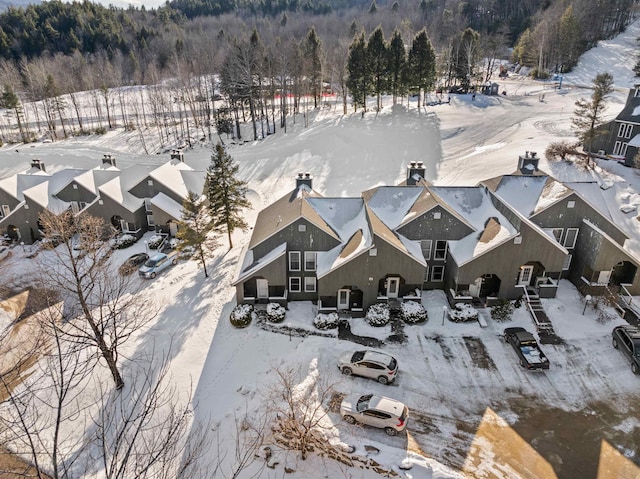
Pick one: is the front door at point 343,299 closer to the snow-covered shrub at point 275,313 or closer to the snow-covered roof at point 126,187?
the snow-covered shrub at point 275,313

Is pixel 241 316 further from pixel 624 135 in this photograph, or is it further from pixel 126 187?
pixel 624 135

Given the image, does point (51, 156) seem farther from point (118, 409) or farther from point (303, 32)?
point (303, 32)

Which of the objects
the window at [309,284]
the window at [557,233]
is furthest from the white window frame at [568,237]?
the window at [309,284]

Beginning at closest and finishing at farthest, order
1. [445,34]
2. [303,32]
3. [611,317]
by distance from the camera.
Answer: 1. [611,317]
2. [445,34]
3. [303,32]

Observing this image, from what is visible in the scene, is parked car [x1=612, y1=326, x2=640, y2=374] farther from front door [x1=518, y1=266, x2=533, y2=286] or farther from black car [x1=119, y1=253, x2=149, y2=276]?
black car [x1=119, y1=253, x2=149, y2=276]

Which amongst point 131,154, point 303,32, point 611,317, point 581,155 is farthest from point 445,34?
point 611,317

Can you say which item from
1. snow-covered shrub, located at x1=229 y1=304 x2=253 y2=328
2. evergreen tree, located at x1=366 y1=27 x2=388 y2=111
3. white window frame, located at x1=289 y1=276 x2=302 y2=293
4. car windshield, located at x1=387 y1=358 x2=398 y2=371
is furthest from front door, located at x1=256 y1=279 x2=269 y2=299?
evergreen tree, located at x1=366 y1=27 x2=388 y2=111
